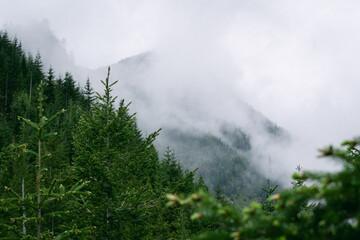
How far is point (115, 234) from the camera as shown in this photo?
30.3ft

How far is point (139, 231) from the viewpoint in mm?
9922

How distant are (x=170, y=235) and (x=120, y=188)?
1001 cm

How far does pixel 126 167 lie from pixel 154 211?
2.33 meters

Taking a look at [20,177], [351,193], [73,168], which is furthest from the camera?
[20,177]

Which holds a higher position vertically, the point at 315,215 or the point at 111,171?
the point at 111,171

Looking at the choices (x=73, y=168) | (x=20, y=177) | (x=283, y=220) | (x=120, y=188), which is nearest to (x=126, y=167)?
(x=120, y=188)

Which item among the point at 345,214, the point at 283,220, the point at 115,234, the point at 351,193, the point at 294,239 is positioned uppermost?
the point at 351,193

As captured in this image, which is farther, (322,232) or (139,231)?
(139,231)

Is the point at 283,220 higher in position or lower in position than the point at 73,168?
lower

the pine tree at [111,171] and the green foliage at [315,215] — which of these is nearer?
the green foliage at [315,215]

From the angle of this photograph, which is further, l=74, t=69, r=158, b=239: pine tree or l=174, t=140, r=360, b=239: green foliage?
l=74, t=69, r=158, b=239: pine tree

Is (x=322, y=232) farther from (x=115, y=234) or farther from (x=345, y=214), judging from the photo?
(x=115, y=234)

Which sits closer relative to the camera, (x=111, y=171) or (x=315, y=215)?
(x=315, y=215)

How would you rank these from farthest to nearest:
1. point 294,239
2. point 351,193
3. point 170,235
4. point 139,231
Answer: point 170,235 → point 139,231 → point 294,239 → point 351,193
